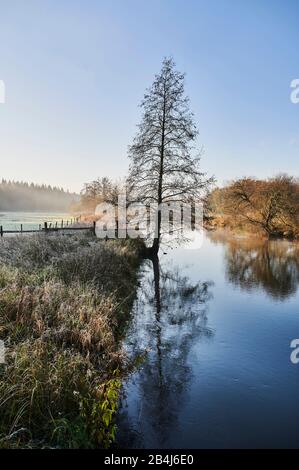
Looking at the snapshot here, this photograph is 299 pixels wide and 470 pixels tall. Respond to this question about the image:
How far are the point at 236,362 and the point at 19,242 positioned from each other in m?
10.3

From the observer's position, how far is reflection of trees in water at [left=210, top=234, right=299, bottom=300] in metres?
15.9

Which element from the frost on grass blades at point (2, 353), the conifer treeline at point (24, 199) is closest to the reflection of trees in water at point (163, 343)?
the frost on grass blades at point (2, 353)

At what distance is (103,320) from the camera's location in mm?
8250

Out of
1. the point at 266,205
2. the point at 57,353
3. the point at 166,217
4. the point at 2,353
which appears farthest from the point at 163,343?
the point at 266,205

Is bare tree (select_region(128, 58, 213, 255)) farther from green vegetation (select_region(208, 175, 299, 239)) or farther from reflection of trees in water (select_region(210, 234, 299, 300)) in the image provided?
green vegetation (select_region(208, 175, 299, 239))

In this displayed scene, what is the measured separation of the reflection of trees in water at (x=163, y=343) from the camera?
227 inches

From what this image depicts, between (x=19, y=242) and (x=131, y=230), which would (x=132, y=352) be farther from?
(x=131, y=230)

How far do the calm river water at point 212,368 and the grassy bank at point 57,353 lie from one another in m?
0.61

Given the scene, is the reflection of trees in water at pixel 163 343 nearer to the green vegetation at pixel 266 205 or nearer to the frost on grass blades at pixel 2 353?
the frost on grass blades at pixel 2 353

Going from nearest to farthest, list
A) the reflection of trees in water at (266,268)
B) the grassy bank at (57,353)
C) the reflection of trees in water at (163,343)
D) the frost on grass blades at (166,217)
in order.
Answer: the grassy bank at (57,353) < the reflection of trees in water at (163,343) < the reflection of trees in water at (266,268) < the frost on grass blades at (166,217)

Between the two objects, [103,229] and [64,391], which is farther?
[103,229]

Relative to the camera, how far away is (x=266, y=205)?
Result: 38188 mm

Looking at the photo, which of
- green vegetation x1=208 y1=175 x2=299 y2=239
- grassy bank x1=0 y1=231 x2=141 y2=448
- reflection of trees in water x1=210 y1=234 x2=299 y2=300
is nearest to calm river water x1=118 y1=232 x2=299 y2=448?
reflection of trees in water x1=210 y1=234 x2=299 y2=300

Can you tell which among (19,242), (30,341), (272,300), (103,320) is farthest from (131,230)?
(30,341)
